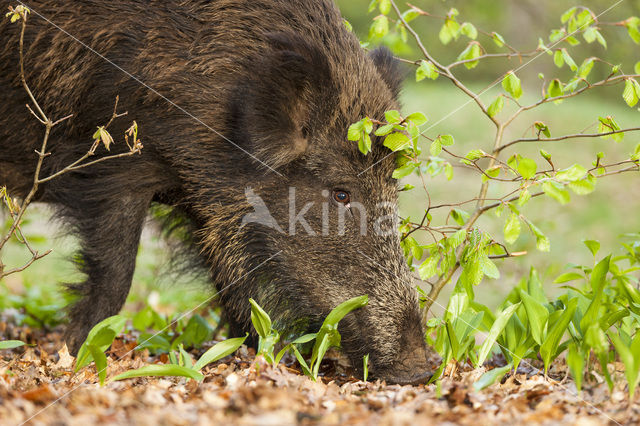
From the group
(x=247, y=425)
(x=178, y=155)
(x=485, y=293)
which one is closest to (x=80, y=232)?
(x=178, y=155)

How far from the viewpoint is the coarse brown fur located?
12.3ft

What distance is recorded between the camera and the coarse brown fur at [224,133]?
12.3 ft

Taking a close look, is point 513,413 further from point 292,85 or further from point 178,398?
point 292,85

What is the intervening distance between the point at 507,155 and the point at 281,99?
11812 mm

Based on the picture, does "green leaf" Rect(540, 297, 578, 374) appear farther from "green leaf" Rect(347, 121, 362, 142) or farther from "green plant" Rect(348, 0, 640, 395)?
"green leaf" Rect(347, 121, 362, 142)

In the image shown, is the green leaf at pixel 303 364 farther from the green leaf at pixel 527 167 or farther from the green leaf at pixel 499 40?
the green leaf at pixel 499 40

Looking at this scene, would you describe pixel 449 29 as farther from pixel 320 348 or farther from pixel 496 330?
pixel 320 348

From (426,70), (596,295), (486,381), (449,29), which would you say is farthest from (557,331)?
(449,29)

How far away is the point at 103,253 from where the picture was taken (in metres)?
3.92

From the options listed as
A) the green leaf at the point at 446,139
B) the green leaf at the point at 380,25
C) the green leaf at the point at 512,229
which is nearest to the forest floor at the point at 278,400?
the green leaf at the point at 512,229

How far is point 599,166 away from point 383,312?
1.38 metres

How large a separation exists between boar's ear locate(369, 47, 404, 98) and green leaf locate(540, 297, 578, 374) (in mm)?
1832

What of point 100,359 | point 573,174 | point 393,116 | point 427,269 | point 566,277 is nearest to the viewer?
point 100,359

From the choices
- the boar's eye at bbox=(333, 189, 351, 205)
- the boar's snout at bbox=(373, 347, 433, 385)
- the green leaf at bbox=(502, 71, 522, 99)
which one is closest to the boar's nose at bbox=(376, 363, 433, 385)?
the boar's snout at bbox=(373, 347, 433, 385)
